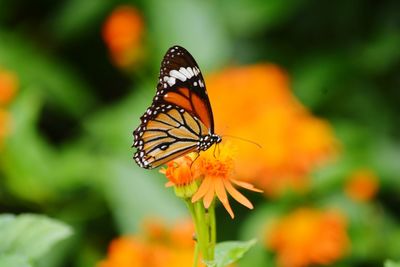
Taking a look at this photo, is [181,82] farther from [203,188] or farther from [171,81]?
[203,188]

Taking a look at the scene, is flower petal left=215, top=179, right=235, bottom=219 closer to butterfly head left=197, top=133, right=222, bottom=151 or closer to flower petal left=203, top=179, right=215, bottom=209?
flower petal left=203, top=179, right=215, bottom=209

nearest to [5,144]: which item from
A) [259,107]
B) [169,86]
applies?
[259,107]

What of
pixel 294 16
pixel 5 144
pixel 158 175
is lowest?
pixel 158 175

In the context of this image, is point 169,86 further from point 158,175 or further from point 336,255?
point 158,175

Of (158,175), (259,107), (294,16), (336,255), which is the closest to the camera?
(336,255)

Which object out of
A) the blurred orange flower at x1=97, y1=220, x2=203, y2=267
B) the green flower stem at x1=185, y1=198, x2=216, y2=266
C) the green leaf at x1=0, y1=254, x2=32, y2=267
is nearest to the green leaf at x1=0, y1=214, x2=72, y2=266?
the green leaf at x1=0, y1=254, x2=32, y2=267

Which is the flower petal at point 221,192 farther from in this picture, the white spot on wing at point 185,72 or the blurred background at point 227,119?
the blurred background at point 227,119

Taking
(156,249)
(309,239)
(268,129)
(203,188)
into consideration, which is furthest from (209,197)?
(268,129)
